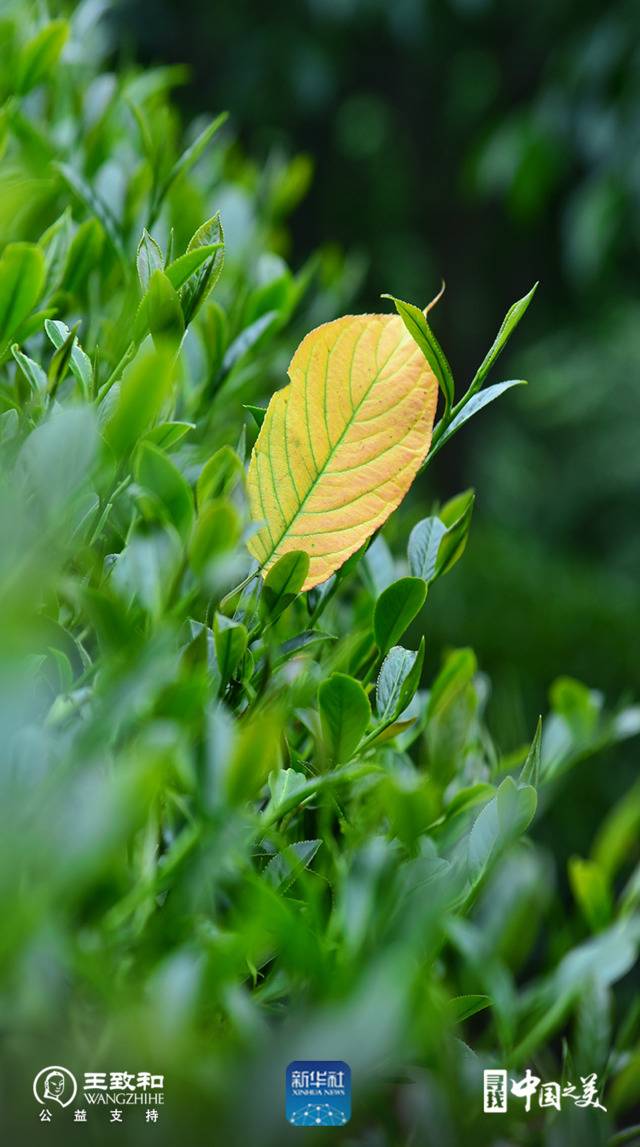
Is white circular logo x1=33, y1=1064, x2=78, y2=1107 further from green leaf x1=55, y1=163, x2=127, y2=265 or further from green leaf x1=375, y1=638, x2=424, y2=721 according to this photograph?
green leaf x1=55, y1=163, x2=127, y2=265

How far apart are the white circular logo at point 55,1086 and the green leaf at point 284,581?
0.24 metres

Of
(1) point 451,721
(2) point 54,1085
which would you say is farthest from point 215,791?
(1) point 451,721

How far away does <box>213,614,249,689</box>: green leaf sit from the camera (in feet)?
1.74

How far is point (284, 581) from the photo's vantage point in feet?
1.90

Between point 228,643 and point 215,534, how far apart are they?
9cm

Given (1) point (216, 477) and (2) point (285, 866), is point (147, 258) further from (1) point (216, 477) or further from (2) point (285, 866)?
(2) point (285, 866)

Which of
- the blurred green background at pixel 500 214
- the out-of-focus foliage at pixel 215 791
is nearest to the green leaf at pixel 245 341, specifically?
the out-of-focus foliage at pixel 215 791

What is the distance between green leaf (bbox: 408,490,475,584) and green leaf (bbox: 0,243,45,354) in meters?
0.25

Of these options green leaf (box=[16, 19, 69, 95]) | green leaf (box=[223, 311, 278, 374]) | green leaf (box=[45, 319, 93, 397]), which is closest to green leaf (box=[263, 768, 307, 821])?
green leaf (box=[45, 319, 93, 397])

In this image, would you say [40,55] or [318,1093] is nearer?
[318,1093]

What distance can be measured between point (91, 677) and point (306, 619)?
18cm

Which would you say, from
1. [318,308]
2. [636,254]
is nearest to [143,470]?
[318,308]

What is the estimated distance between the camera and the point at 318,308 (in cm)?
128

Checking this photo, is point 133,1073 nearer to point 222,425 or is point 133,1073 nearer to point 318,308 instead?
point 222,425
